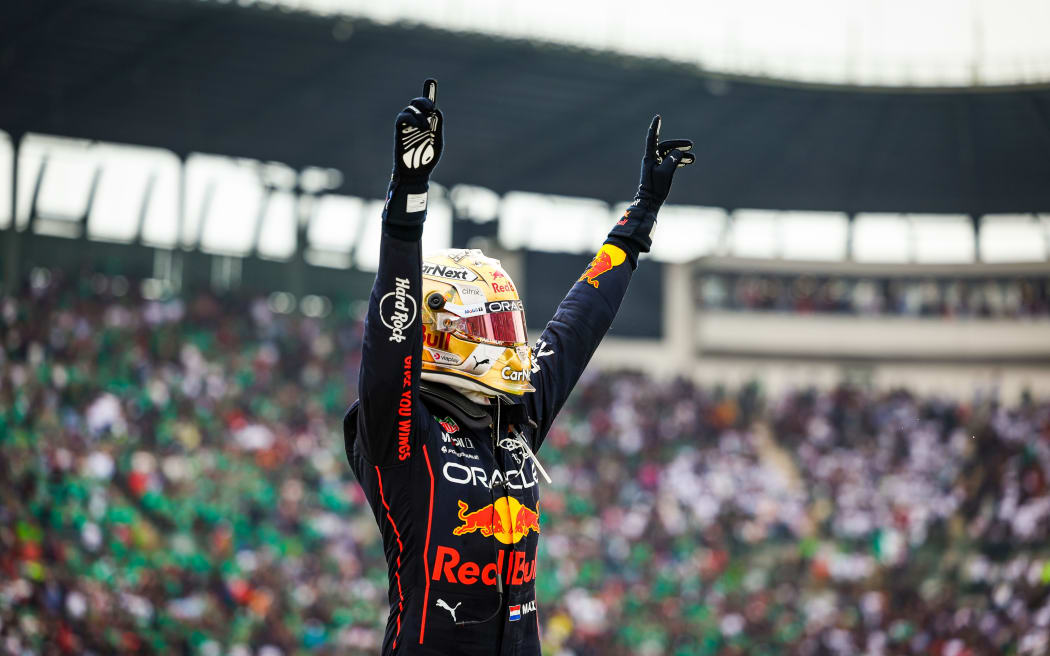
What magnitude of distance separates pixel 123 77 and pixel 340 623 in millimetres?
10716

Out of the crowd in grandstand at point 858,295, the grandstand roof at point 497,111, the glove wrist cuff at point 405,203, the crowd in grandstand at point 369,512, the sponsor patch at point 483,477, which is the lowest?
the crowd in grandstand at point 369,512

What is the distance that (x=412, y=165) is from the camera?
2490 mm

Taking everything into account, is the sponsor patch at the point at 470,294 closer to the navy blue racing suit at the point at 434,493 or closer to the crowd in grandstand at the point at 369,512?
the navy blue racing suit at the point at 434,493

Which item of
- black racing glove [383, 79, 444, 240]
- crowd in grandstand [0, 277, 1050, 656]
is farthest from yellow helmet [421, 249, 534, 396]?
crowd in grandstand [0, 277, 1050, 656]

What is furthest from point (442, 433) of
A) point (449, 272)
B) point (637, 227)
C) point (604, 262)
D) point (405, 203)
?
point (637, 227)

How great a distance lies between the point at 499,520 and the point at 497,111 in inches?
759

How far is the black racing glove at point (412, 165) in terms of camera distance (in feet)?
8.11

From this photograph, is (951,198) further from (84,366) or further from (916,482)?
(84,366)

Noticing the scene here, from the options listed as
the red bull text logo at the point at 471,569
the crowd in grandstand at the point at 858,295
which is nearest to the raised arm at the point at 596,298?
the red bull text logo at the point at 471,569

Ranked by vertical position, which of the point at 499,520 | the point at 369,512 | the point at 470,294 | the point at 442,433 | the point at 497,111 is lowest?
the point at 369,512

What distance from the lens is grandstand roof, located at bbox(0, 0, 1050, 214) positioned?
725 inches

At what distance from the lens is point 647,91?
21141 millimetres

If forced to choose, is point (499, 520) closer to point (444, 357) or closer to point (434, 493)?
point (434, 493)

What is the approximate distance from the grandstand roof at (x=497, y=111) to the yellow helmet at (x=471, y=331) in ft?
52.4
